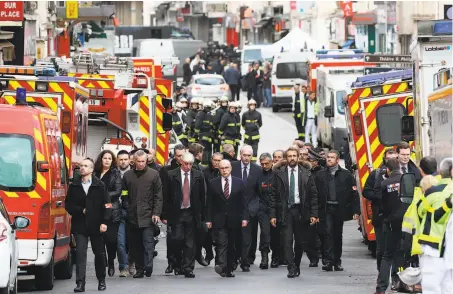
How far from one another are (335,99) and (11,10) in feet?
28.2

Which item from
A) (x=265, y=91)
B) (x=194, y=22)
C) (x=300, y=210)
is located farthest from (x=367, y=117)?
(x=194, y=22)

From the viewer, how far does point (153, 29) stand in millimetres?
89938

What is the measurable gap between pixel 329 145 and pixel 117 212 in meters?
20.7

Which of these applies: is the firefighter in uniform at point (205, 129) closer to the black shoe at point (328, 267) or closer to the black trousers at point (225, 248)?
the black shoe at point (328, 267)

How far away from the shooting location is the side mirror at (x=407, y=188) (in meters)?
14.9

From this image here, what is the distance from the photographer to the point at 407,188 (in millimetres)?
14875

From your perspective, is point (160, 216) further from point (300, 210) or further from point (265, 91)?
point (265, 91)

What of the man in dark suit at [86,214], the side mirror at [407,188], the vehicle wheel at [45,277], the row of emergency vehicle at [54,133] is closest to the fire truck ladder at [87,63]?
the row of emergency vehicle at [54,133]

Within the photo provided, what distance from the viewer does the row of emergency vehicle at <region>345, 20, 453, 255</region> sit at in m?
18.4

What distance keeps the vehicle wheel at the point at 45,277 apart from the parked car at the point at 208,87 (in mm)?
38784

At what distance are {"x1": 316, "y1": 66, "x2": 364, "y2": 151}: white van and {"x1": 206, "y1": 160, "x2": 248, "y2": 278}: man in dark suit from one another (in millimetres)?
17358

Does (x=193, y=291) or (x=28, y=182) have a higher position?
(x=28, y=182)

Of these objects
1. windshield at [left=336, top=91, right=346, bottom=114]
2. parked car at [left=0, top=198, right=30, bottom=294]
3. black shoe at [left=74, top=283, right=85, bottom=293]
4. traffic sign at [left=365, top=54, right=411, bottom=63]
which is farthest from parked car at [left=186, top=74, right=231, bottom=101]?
parked car at [left=0, top=198, right=30, bottom=294]

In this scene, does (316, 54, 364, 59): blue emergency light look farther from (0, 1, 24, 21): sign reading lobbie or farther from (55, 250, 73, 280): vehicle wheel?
(55, 250, 73, 280): vehicle wheel
